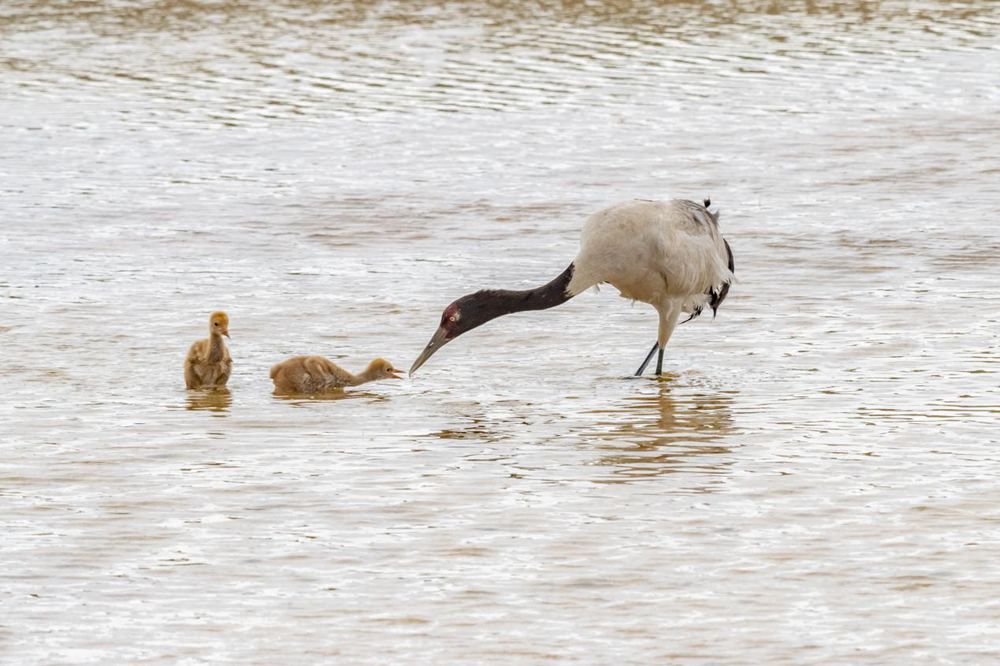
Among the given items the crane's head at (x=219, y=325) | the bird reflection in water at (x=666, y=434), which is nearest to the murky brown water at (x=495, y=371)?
the bird reflection in water at (x=666, y=434)

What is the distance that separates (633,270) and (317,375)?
5.76 feet

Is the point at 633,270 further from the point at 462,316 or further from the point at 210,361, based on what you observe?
the point at 210,361

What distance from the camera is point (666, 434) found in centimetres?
955

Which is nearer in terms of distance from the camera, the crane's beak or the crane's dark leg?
the crane's beak

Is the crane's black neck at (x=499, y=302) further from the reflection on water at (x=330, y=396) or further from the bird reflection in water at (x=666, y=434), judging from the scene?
the bird reflection in water at (x=666, y=434)

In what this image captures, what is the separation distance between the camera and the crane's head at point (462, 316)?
10633 millimetres

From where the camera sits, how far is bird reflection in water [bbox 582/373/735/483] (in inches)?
347

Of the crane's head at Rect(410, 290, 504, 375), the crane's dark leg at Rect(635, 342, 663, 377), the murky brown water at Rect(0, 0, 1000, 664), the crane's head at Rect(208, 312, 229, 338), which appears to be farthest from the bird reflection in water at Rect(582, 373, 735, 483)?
the crane's head at Rect(208, 312, 229, 338)

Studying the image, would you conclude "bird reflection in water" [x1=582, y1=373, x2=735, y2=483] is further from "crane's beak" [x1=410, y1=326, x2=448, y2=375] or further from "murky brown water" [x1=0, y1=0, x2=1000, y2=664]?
"crane's beak" [x1=410, y1=326, x2=448, y2=375]

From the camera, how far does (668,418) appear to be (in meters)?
9.92

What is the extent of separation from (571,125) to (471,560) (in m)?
12.8

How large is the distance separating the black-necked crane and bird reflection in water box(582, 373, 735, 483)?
547mm

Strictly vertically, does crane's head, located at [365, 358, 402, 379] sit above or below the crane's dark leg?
above

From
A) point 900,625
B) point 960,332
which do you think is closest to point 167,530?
point 900,625
